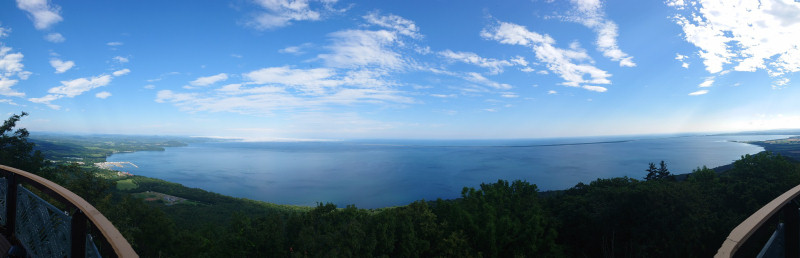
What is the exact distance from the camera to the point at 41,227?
2.68 meters

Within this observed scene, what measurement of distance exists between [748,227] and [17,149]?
116ft

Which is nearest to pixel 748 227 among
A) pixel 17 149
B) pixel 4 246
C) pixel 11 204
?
pixel 11 204

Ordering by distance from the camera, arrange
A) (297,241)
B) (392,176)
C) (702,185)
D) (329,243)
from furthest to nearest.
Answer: (392,176), (702,185), (297,241), (329,243)

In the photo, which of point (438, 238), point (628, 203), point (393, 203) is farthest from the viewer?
point (393, 203)

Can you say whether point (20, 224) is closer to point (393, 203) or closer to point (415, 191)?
point (393, 203)

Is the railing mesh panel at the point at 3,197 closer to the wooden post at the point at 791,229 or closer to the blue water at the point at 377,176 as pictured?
the wooden post at the point at 791,229

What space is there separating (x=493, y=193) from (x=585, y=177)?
56862mm

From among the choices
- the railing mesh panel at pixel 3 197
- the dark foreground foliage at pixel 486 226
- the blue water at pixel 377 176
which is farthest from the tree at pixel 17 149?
the blue water at pixel 377 176

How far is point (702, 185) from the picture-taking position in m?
20.9

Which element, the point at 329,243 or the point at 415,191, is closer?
the point at 329,243

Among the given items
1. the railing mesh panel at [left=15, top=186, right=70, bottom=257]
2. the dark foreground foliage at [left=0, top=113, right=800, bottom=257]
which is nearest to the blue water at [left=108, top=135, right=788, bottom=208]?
the dark foreground foliage at [left=0, top=113, right=800, bottom=257]

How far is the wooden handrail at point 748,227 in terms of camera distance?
1.19 m

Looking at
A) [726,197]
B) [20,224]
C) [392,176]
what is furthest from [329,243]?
[392,176]

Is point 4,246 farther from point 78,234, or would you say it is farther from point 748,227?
point 748,227
